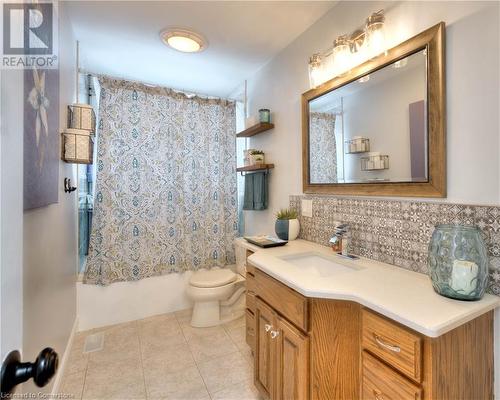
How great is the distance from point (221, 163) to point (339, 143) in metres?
1.50

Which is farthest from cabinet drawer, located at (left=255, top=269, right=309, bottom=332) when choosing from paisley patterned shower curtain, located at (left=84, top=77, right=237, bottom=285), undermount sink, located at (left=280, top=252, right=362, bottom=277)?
paisley patterned shower curtain, located at (left=84, top=77, right=237, bottom=285)

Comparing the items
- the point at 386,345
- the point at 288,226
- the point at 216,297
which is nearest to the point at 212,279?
the point at 216,297

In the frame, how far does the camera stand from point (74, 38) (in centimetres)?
195

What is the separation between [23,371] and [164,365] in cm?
163

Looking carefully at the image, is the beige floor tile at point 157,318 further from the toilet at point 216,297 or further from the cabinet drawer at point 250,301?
the cabinet drawer at point 250,301

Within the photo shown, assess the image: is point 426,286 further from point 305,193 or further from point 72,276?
point 72,276

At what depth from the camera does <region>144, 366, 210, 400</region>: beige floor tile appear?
155cm

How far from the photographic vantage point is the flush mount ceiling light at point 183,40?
188 centimetres

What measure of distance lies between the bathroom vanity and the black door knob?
31.6 inches

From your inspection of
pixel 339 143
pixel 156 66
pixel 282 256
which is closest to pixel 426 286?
pixel 282 256

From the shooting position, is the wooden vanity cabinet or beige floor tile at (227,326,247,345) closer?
the wooden vanity cabinet

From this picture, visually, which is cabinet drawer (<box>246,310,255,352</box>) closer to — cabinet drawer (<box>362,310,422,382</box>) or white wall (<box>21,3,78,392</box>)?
cabinet drawer (<box>362,310,422,382</box>)

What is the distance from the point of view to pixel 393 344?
32.4 inches

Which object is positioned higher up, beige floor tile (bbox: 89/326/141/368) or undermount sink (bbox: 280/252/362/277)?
undermount sink (bbox: 280/252/362/277)
